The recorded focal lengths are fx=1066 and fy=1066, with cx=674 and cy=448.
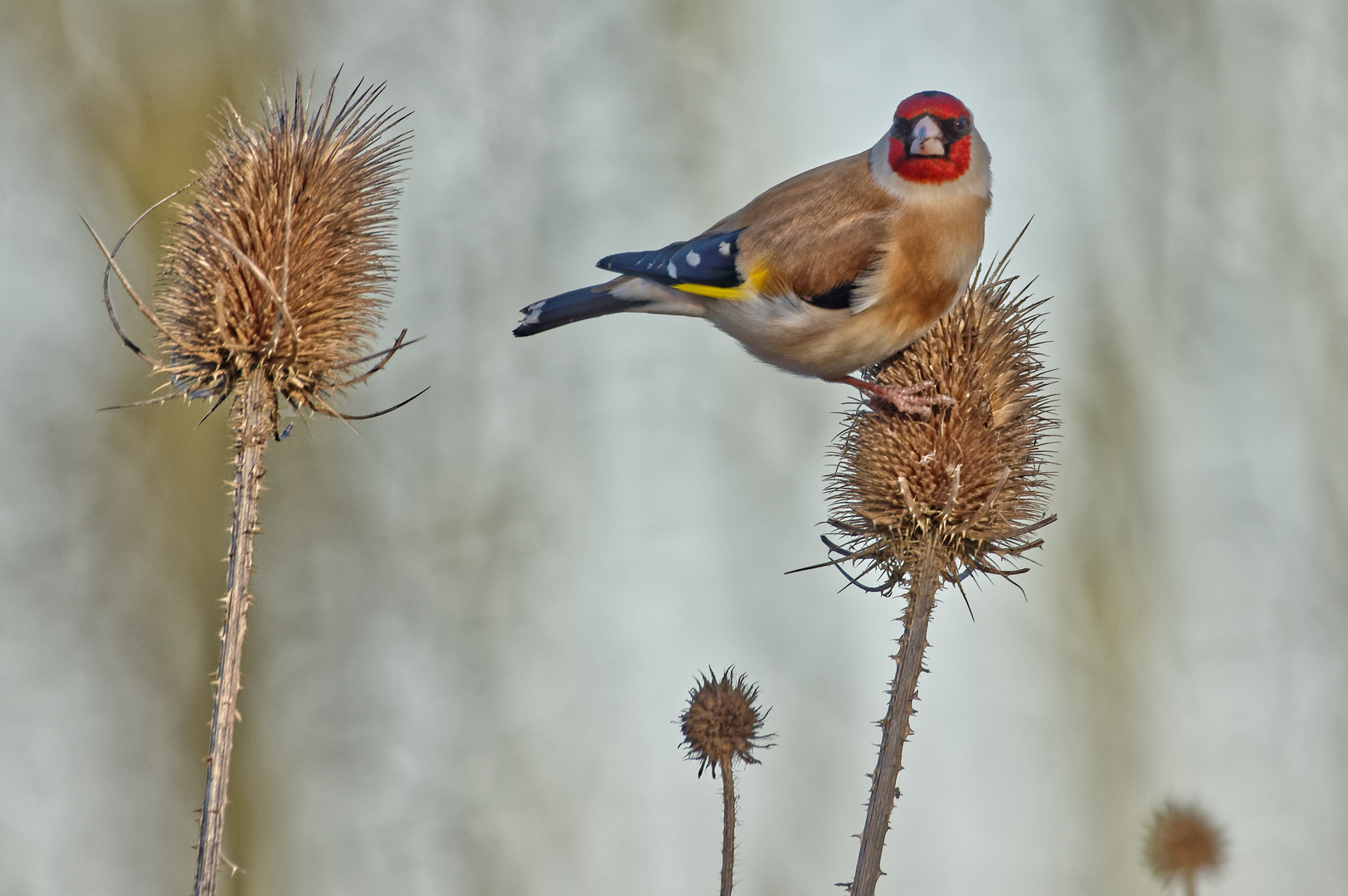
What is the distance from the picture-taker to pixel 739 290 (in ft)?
9.87

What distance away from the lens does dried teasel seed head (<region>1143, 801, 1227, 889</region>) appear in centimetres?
265

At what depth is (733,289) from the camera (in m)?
3.02

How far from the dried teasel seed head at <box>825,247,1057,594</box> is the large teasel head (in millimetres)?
1292

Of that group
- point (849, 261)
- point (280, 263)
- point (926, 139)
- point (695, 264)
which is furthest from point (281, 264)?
point (926, 139)

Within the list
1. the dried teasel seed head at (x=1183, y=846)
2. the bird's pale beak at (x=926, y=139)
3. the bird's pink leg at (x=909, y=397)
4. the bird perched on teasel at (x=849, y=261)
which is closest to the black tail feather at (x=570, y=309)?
the bird perched on teasel at (x=849, y=261)

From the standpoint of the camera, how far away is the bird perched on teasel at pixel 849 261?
112 inches

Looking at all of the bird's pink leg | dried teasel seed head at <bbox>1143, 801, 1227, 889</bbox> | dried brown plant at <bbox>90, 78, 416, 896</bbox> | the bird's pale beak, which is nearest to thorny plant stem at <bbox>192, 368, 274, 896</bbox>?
dried brown plant at <bbox>90, 78, 416, 896</bbox>

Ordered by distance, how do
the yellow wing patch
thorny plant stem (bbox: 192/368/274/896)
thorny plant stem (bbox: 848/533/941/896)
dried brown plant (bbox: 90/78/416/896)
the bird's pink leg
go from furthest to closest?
1. the yellow wing patch
2. the bird's pink leg
3. dried brown plant (bbox: 90/78/416/896)
4. thorny plant stem (bbox: 848/533/941/896)
5. thorny plant stem (bbox: 192/368/274/896)

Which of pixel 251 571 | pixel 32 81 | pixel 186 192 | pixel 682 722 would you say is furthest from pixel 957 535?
pixel 32 81

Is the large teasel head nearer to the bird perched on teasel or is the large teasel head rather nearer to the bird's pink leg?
the bird perched on teasel

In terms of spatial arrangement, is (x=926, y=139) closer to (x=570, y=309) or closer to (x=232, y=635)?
(x=570, y=309)

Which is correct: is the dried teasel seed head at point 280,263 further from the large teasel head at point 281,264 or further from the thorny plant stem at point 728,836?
the thorny plant stem at point 728,836

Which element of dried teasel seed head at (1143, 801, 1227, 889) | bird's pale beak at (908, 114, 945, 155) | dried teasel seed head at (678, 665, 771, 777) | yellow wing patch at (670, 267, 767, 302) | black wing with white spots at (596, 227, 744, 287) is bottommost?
dried teasel seed head at (1143, 801, 1227, 889)

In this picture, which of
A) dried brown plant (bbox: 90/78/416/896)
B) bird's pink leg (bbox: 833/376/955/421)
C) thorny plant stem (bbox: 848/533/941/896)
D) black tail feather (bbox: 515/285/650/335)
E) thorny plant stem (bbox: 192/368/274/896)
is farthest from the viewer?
black tail feather (bbox: 515/285/650/335)
